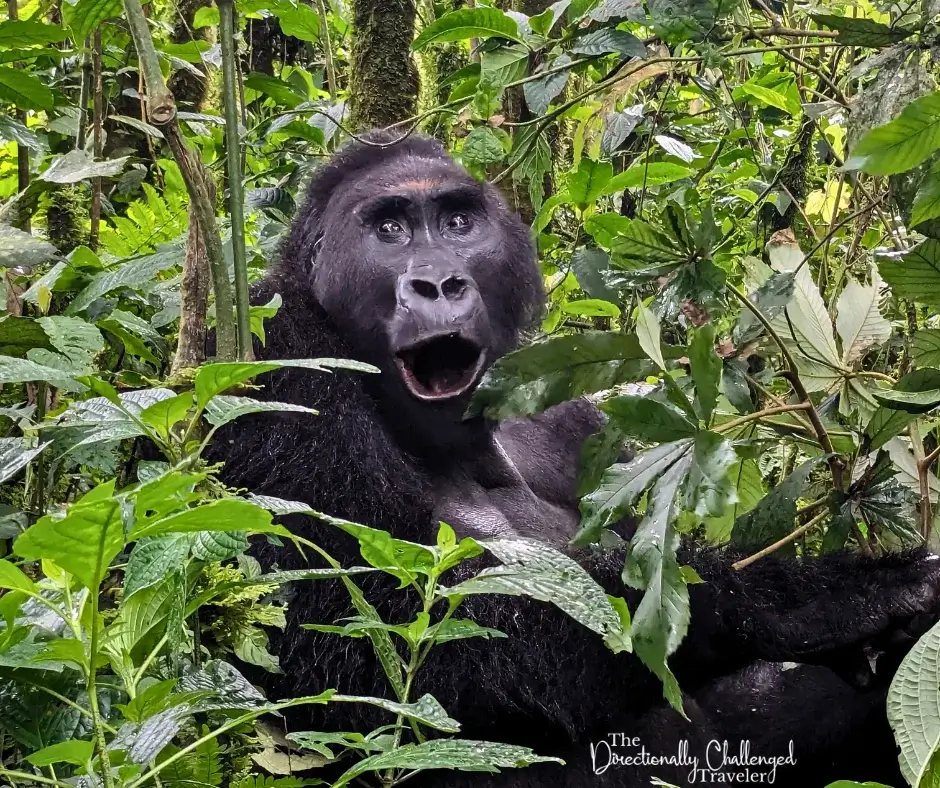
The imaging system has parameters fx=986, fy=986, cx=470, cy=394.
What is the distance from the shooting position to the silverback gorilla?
2.45 meters

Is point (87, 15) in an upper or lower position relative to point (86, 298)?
upper

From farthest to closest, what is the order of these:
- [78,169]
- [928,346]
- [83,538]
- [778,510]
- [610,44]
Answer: [78,169] < [778,510] < [610,44] < [928,346] < [83,538]

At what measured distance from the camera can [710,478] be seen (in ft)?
5.40

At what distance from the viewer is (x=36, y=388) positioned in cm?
252

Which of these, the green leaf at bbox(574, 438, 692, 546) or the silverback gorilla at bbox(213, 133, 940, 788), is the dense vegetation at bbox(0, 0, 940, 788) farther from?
the silverback gorilla at bbox(213, 133, 940, 788)

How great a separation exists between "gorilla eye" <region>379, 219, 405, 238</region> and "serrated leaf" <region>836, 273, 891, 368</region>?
4.66ft

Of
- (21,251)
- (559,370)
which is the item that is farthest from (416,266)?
(21,251)

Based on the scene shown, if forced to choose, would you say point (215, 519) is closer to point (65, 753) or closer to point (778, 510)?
point (65, 753)

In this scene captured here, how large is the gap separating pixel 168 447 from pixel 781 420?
1643 millimetres

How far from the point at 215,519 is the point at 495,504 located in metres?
2.13

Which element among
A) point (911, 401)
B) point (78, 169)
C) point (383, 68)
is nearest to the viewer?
point (911, 401)

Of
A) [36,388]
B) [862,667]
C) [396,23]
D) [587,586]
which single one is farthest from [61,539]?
[396,23]

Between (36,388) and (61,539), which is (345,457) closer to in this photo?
(36,388)

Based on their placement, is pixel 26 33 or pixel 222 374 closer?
pixel 222 374
